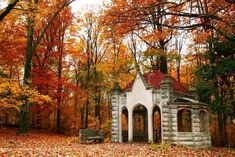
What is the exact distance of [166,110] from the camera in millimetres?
16641

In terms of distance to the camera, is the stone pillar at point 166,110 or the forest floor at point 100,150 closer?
the forest floor at point 100,150

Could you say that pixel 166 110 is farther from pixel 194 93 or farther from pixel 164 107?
pixel 194 93

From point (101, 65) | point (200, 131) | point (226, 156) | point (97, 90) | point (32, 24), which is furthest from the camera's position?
point (97, 90)

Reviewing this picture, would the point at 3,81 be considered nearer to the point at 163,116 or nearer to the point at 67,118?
the point at 163,116

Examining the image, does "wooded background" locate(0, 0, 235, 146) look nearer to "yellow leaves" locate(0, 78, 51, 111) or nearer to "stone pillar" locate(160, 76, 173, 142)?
"yellow leaves" locate(0, 78, 51, 111)

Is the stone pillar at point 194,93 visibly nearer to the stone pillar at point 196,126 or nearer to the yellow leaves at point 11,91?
the stone pillar at point 196,126

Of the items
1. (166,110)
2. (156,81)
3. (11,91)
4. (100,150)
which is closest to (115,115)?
(156,81)

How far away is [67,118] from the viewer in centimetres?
3025

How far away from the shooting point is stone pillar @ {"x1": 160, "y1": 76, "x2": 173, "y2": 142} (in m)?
16.3

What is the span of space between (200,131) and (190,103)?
2.06 metres

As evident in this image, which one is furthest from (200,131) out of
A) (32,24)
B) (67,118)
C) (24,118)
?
(67,118)

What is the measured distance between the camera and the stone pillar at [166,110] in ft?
53.5

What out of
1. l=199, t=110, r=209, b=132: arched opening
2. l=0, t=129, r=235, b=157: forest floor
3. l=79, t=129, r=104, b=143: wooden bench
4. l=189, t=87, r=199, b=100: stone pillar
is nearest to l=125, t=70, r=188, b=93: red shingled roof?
l=189, t=87, r=199, b=100: stone pillar

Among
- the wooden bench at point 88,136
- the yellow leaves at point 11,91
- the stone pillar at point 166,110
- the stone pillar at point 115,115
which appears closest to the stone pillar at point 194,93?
the stone pillar at point 166,110
